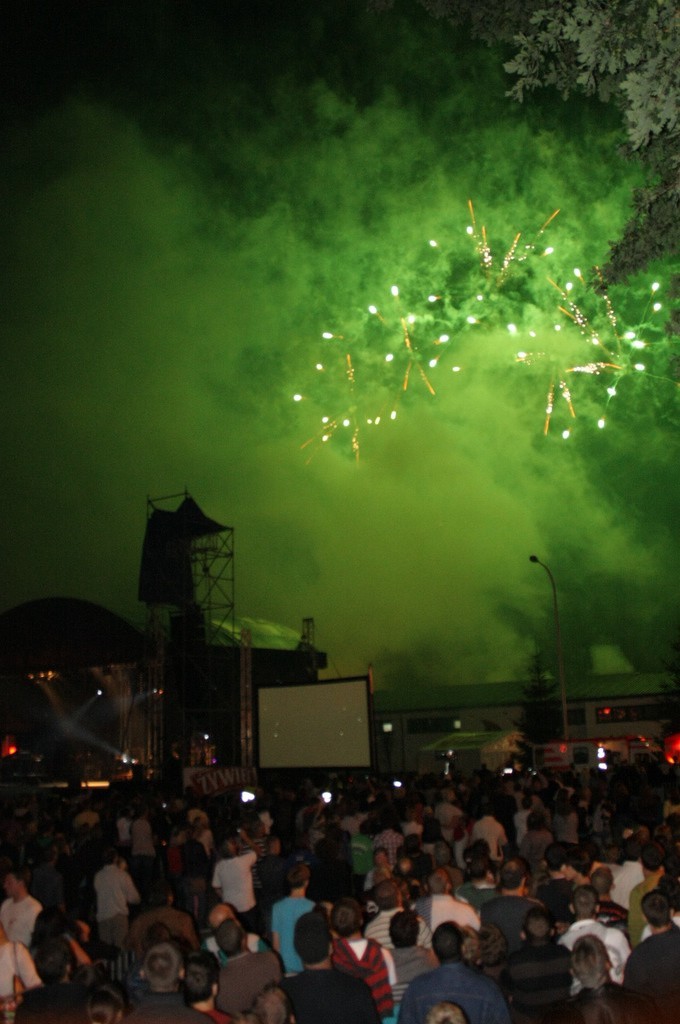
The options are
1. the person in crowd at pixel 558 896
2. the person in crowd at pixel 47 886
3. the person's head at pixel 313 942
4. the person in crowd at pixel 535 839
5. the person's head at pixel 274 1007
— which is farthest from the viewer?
the person in crowd at pixel 535 839

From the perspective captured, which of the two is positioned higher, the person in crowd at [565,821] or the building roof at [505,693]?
the building roof at [505,693]

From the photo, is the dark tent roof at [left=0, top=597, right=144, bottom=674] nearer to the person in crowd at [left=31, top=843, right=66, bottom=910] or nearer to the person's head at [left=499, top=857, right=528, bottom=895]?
the person in crowd at [left=31, top=843, right=66, bottom=910]

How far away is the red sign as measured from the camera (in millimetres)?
21375

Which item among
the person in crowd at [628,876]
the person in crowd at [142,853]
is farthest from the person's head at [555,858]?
the person in crowd at [142,853]

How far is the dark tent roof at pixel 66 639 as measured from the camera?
136ft

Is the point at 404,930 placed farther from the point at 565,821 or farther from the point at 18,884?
the point at 565,821

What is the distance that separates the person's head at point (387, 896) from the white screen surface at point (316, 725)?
16153 millimetres

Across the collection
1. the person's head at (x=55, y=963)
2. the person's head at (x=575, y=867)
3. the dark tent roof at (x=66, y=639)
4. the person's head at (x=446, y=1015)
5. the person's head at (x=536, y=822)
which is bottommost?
the person's head at (x=446, y=1015)

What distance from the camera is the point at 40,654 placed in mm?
41750

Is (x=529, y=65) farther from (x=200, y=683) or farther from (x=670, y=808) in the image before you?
(x=200, y=683)

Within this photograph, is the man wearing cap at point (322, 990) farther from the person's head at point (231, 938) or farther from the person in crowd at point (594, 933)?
the person in crowd at point (594, 933)

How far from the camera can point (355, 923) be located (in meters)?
5.69

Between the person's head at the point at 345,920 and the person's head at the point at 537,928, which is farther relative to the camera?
the person's head at the point at 345,920

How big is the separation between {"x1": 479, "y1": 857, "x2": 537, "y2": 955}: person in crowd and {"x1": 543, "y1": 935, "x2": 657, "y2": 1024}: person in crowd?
6.83ft
